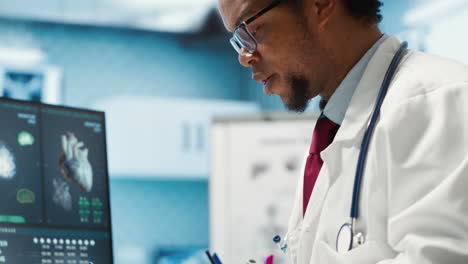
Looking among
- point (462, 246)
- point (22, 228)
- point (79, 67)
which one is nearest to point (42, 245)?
point (22, 228)

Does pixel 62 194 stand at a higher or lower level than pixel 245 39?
lower

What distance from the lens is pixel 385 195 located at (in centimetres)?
98

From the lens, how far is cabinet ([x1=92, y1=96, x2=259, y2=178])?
4234mm

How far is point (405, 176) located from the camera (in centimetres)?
94

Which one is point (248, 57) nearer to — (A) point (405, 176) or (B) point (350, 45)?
(B) point (350, 45)

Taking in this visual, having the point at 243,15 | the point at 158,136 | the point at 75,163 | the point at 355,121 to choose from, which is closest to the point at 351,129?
the point at 355,121

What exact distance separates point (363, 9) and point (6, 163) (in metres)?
0.78

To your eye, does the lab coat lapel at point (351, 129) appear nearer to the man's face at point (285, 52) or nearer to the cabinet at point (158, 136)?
the man's face at point (285, 52)

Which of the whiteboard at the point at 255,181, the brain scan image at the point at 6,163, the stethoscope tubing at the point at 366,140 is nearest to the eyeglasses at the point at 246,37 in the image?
the stethoscope tubing at the point at 366,140

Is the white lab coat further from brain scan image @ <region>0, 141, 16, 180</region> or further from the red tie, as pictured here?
brain scan image @ <region>0, 141, 16, 180</region>

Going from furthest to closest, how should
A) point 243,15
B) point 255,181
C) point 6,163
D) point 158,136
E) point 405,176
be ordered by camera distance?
point 158,136 < point 255,181 < point 243,15 < point 6,163 < point 405,176

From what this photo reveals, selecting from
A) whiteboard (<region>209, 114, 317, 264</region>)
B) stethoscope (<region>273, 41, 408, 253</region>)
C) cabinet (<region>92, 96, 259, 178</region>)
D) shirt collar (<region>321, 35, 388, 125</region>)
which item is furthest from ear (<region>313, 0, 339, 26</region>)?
cabinet (<region>92, 96, 259, 178</region>)

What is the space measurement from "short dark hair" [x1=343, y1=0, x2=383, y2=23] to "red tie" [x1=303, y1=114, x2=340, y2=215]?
8.8 inches

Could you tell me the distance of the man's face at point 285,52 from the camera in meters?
1.25
